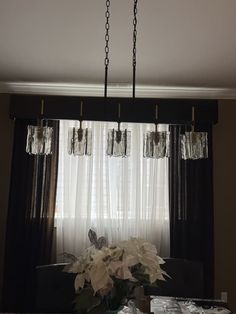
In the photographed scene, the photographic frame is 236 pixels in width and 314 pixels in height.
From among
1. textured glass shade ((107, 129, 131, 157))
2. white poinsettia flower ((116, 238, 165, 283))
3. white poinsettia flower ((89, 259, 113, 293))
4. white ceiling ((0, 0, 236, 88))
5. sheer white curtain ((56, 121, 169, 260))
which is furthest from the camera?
sheer white curtain ((56, 121, 169, 260))

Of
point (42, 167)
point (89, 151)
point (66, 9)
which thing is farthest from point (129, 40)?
point (42, 167)

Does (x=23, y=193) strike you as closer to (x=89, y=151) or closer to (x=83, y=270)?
(x=89, y=151)

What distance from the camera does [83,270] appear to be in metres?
1.41

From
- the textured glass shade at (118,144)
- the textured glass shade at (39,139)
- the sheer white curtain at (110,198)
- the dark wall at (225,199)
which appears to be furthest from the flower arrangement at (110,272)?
the dark wall at (225,199)

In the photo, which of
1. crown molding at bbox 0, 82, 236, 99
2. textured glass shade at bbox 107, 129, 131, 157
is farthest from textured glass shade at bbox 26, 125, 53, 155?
crown molding at bbox 0, 82, 236, 99

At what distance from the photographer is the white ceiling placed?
2.06 m

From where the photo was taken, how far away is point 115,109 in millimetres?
3447

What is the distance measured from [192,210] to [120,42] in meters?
1.82

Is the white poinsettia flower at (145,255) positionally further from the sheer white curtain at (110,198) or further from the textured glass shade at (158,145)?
the sheer white curtain at (110,198)

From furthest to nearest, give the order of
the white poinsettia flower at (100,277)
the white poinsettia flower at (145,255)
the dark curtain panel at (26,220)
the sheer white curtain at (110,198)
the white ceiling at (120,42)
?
1. the sheer white curtain at (110,198)
2. the dark curtain panel at (26,220)
3. the white ceiling at (120,42)
4. the white poinsettia flower at (145,255)
5. the white poinsettia flower at (100,277)

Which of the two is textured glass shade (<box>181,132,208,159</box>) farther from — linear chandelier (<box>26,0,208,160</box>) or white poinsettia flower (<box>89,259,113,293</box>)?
white poinsettia flower (<box>89,259,113,293</box>)

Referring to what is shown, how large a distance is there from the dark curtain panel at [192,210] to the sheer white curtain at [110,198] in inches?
4.0

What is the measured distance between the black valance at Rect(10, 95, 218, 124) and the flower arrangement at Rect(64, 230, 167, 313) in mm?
2081

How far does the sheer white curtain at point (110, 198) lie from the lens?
3.48 meters
